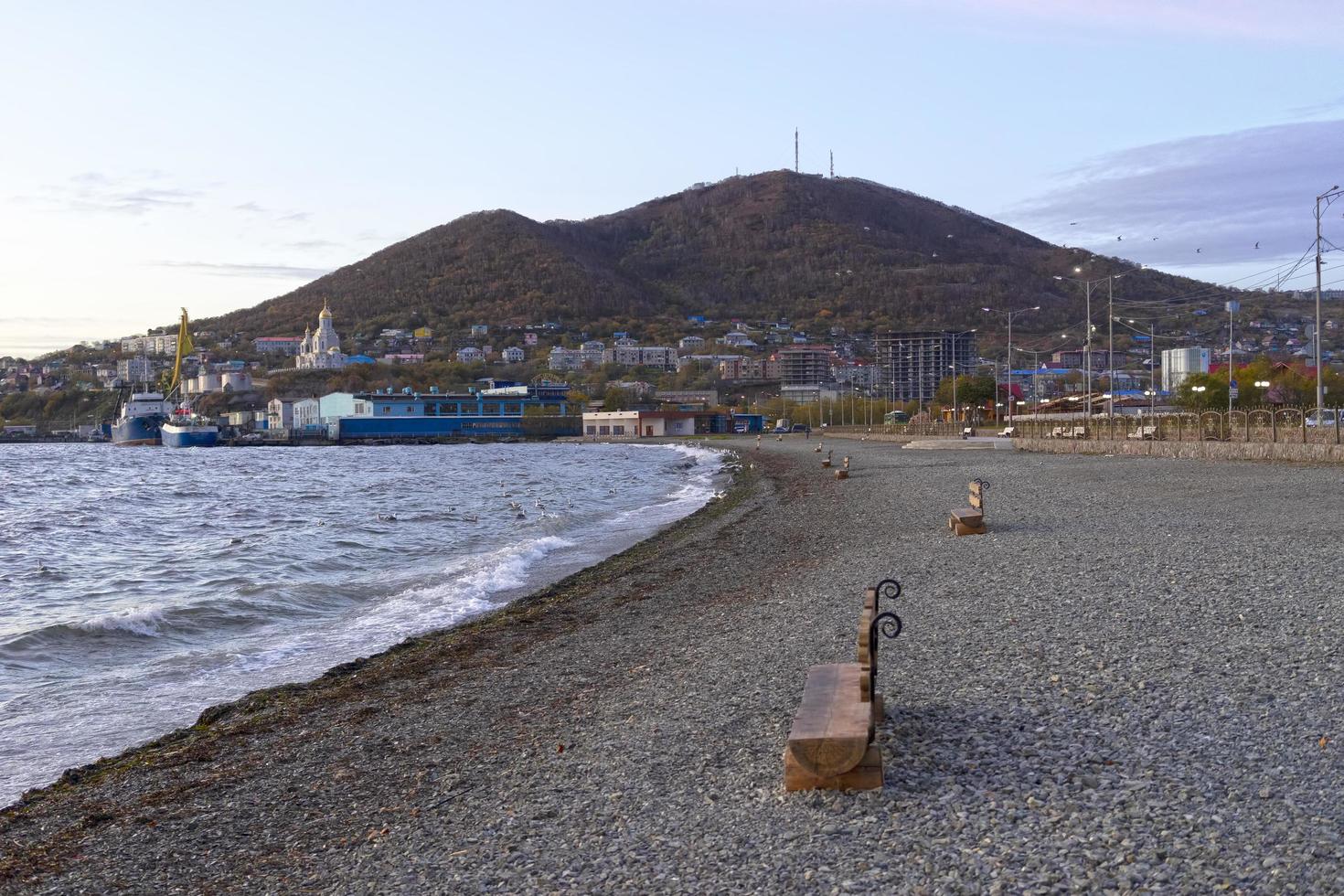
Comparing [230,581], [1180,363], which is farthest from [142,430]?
[230,581]

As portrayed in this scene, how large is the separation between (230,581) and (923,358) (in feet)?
466

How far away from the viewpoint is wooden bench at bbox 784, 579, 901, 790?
5188 millimetres

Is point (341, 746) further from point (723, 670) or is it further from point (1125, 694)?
point (1125, 694)

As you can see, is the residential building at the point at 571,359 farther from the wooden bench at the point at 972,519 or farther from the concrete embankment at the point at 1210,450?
the wooden bench at the point at 972,519

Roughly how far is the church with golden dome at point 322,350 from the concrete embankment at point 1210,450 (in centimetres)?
14680

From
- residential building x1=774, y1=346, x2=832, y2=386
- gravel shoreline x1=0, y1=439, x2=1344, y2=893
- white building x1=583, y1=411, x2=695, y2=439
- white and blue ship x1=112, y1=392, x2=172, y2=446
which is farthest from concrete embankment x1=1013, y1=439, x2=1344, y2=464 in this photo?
residential building x1=774, y1=346, x2=832, y2=386

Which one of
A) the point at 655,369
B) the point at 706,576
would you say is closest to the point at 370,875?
the point at 706,576

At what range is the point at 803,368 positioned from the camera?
583 feet

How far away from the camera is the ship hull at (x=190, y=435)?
13038 centimetres

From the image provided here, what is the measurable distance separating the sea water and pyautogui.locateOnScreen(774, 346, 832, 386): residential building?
135 metres

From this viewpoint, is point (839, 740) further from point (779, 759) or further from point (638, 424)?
point (638, 424)

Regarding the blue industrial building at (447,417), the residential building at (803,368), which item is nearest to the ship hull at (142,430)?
the blue industrial building at (447,417)

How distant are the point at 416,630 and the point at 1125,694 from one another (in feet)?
28.6

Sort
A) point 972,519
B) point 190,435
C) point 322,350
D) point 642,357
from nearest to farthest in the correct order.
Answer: point 972,519, point 190,435, point 322,350, point 642,357
